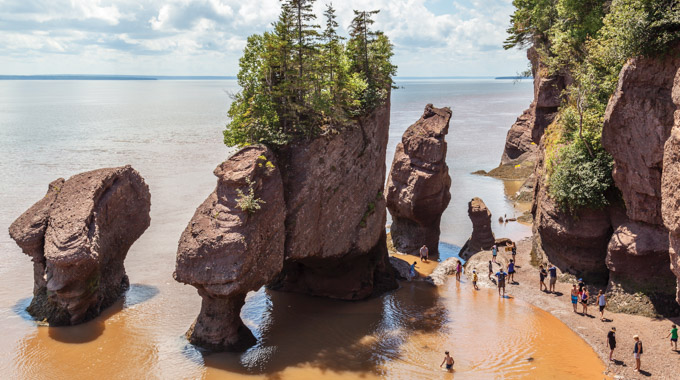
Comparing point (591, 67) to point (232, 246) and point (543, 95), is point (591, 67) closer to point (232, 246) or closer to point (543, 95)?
point (543, 95)

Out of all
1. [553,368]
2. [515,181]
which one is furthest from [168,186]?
[553,368]

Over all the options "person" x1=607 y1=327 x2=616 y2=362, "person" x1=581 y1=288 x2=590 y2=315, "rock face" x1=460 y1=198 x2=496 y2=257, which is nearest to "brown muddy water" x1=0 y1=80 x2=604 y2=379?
"person" x1=607 y1=327 x2=616 y2=362

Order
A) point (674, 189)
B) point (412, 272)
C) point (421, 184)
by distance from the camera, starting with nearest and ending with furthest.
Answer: point (674, 189) < point (412, 272) < point (421, 184)

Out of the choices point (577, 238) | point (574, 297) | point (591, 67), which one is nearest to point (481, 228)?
point (577, 238)

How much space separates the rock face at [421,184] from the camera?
37094 mm

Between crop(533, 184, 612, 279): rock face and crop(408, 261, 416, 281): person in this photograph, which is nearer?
crop(533, 184, 612, 279): rock face

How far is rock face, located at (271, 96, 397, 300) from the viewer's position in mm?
25703

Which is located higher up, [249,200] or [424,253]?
[249,200]

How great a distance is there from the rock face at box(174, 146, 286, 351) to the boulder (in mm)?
15790

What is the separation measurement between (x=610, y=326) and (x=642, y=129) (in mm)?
8951

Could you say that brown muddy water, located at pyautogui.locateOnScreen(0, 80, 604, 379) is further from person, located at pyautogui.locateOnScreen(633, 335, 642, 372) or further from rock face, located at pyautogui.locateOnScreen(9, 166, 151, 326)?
person, located at pyautogui.locateOnScreen(633, 335, 642, 372)

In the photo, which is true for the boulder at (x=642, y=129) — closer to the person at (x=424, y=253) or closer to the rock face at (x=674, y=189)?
the rock face at (x=674, y=189)

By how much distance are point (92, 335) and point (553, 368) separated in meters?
20.1

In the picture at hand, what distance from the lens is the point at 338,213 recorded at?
1084 inches
